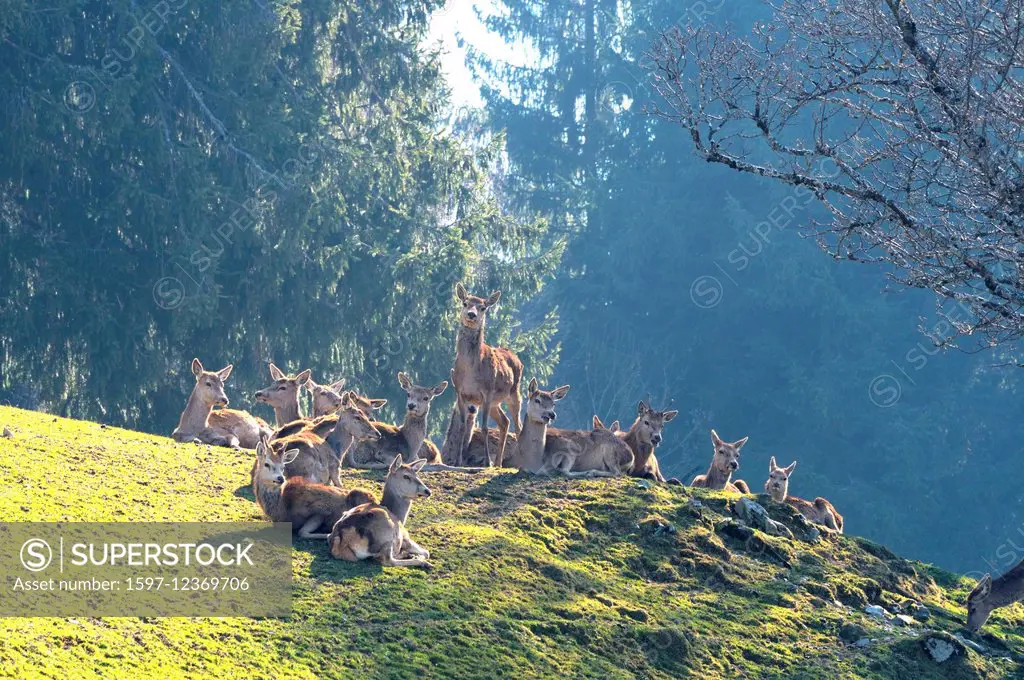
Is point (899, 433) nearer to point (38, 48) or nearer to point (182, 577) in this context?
point (38, 48)

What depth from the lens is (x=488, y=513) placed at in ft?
39.3

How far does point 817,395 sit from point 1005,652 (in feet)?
105

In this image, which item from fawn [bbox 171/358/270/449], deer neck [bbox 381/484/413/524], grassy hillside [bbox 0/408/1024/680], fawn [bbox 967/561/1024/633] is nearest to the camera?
→ grassy hillside [bbox 0/408/1024/680]

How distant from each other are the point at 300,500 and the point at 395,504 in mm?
856

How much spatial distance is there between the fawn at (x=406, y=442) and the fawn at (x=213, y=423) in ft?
6.64

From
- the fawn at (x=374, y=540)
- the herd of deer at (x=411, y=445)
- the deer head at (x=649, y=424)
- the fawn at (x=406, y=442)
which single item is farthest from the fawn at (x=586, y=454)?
the fawn at (x=374, y=540)

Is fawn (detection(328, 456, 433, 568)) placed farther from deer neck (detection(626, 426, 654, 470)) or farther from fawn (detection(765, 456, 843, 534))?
fawn (detection(765, 456, 843, 534))

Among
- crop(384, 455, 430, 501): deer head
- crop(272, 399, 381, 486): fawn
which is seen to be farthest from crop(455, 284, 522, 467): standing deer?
crop(384, 455, 430, 501): deer head

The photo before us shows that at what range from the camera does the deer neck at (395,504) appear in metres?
10.9

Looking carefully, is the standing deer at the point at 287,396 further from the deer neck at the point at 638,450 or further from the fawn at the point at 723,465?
the fawn at the point at 723,465

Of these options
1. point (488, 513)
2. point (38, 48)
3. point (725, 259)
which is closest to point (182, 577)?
point (488, 513)

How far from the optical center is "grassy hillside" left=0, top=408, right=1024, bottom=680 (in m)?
8.12

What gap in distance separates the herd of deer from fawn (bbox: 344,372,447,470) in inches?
0.5

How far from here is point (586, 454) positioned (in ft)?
49.1
